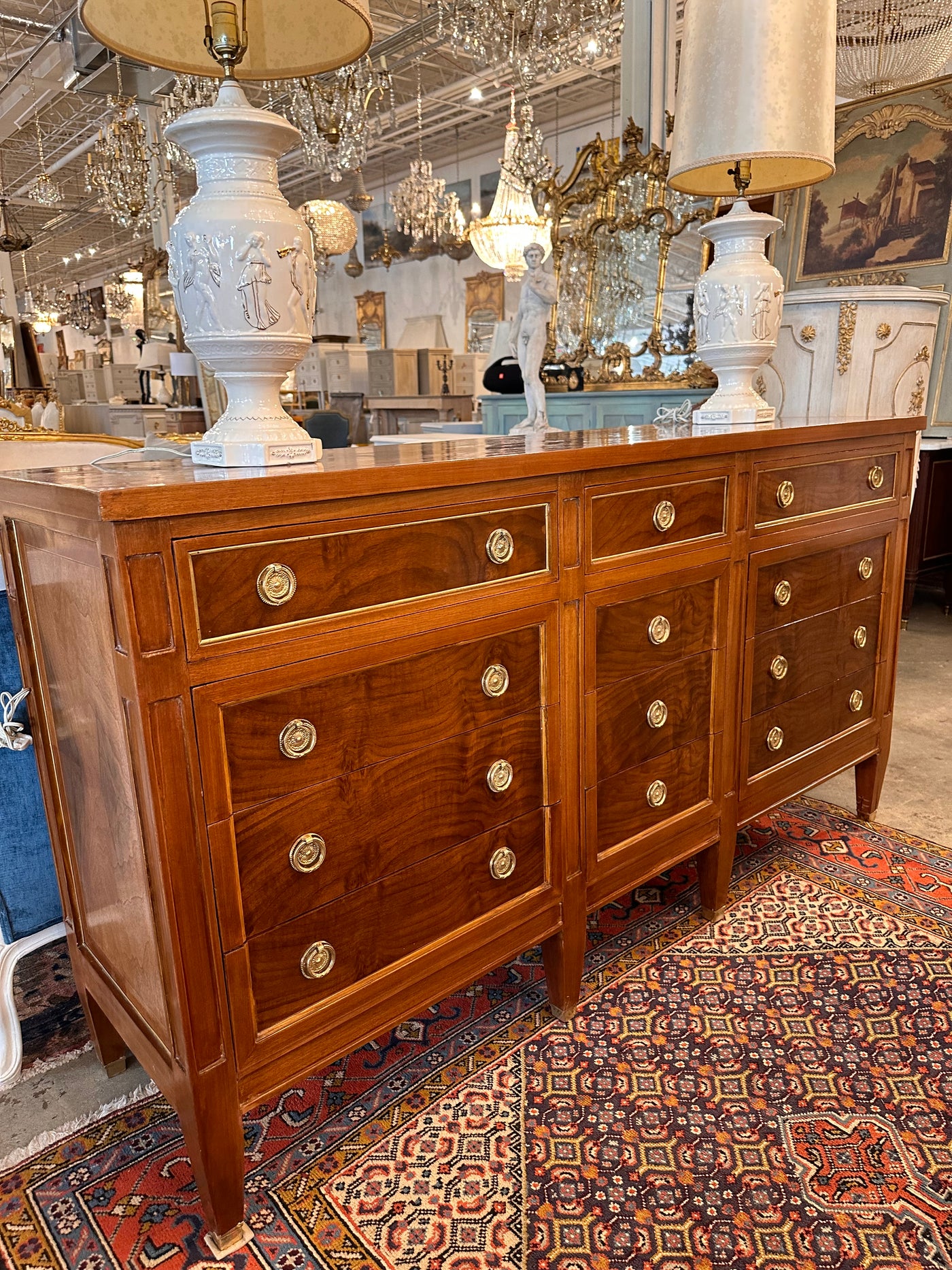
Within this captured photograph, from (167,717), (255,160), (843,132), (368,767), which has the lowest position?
(368,767)

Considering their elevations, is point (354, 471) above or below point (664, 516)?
above

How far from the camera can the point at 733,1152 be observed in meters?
1.53

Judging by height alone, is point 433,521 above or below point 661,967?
above

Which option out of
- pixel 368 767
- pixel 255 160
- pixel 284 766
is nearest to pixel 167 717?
pixel 284 766

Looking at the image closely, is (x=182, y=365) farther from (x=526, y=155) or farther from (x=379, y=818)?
(x=379, y=818)

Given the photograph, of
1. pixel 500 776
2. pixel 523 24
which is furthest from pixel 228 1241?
pixel 523 24

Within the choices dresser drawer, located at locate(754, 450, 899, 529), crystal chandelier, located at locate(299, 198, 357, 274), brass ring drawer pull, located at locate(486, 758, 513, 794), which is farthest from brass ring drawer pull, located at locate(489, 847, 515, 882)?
crystal chandelier, located at locate(299, 198, 357, 274)

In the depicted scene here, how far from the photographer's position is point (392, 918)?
1.49 m

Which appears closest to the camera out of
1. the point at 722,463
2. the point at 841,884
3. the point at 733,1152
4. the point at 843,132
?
the point at 733,1152

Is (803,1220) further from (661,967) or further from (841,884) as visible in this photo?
(841,884)

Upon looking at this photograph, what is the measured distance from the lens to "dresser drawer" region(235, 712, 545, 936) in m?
1.29

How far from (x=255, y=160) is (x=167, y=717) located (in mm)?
870

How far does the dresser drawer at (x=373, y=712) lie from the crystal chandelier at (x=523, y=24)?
5.11 meters

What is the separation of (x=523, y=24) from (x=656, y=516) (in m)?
4.99
